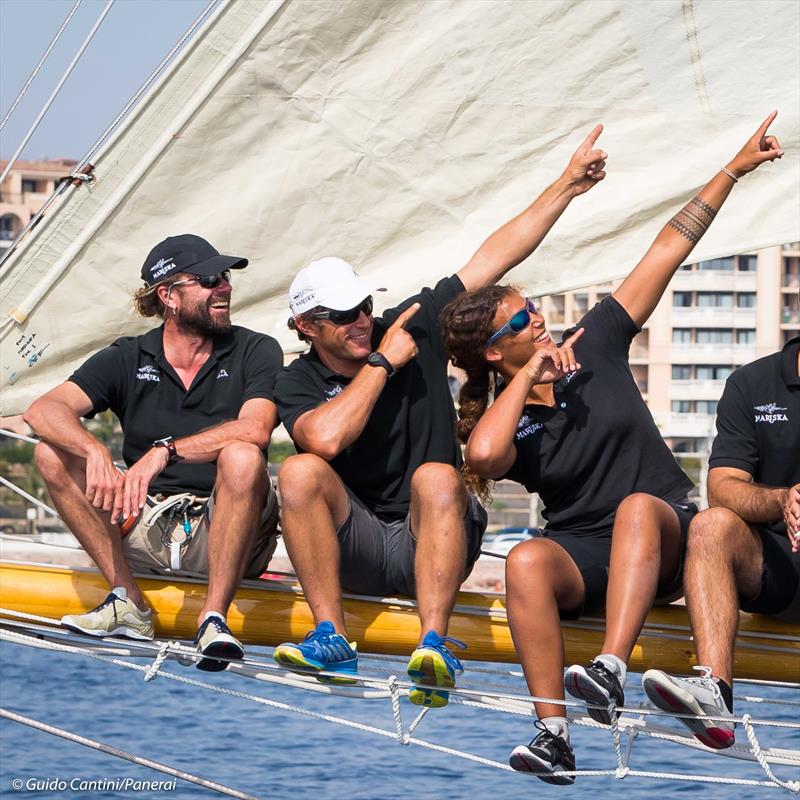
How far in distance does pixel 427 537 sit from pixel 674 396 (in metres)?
65.4

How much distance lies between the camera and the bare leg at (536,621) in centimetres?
374

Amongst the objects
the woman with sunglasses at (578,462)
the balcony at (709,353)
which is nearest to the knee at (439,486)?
the woman with sunglasses at (578,462)

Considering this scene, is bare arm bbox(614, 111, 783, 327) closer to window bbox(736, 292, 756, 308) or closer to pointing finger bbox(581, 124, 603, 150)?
pointing finger bbox(581, 124, 603, 150)

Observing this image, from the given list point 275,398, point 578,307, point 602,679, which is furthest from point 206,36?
point 578,307

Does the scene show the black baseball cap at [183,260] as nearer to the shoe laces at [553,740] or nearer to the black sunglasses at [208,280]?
the black sunglasses at [208,280]

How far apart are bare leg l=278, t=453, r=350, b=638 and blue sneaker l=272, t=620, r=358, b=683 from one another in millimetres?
62

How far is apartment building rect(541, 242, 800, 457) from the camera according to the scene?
68.1 m

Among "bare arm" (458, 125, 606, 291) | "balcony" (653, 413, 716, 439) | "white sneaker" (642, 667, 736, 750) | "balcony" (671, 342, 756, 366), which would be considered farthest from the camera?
"balcony" (671, 342, 756, 366)

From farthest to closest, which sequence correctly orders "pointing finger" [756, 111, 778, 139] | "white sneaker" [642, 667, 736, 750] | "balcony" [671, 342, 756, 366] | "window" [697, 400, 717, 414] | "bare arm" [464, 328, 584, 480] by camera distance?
"balcony" [671, 342, 756, 366] < "window" [697, 400, 717, 414] < "pointing finger" [756, 111, 778, 139] < "bare arm" [464, 328, 584, 480] < "white sneaker" [642, 667, 736, 750]

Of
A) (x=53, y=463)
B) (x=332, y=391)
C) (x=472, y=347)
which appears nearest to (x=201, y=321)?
(x=332, y=391)

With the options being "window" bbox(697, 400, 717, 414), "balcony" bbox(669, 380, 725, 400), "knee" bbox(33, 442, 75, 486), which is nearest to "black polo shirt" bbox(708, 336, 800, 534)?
"knee" bbox(33, 442, 75, 486)

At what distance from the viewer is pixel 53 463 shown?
4270 millimetres

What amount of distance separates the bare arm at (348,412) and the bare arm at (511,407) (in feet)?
0.97

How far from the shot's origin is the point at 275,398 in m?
4.42
